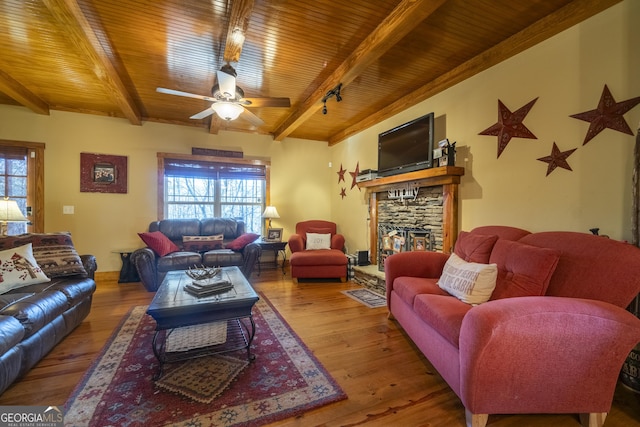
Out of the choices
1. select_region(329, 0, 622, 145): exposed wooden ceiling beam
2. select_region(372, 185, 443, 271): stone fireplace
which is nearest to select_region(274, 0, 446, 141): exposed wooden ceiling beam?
select_region(329, 0, 622, 145): exposed wooden ceiling beam

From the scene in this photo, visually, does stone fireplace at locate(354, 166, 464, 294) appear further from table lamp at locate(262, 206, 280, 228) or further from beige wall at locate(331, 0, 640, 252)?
table lamp at locate(262, 206, 280, 228)

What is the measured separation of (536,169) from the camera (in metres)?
2.30

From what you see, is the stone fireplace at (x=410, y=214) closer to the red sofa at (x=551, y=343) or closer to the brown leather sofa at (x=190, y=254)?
the red sofa at (x=551, y=343)

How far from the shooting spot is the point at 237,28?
213 cm

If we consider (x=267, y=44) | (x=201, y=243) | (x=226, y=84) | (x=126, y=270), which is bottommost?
(x=126, y=270)

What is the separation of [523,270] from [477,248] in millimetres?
461

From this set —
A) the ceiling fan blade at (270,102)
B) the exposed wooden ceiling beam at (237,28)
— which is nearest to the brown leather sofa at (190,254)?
the ceiling fan blade at (270,102)

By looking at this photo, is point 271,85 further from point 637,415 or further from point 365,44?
point 637,415

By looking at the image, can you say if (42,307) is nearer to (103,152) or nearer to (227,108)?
(227,108)

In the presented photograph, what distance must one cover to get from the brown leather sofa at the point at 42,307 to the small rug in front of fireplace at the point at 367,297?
2.73 metres

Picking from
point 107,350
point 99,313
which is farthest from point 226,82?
point 99,313

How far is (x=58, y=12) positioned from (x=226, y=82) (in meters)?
1.16

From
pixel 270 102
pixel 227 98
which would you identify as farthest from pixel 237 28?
pixel 270 102

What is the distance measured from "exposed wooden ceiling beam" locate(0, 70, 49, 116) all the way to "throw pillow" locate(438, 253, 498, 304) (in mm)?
4941
